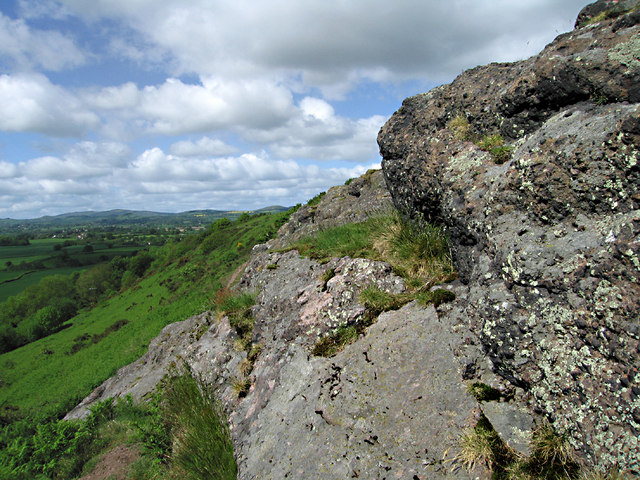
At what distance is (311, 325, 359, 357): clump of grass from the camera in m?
5.48

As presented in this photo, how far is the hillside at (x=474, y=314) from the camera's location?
3.18m

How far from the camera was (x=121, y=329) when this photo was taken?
41406 millimetres

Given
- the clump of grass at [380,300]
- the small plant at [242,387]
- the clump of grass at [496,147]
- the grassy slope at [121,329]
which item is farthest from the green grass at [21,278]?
the clump of grass at [496,147]

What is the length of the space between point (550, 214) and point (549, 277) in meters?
0.87

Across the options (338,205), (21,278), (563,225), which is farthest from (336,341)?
(21,278)

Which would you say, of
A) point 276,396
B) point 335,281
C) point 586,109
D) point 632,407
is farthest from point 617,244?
point 276,396

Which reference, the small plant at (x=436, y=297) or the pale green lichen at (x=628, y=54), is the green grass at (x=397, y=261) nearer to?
the small plant at (x=436, y=297)

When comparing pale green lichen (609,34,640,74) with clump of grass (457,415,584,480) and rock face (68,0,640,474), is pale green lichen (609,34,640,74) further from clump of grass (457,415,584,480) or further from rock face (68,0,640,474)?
clump of grass (457,415,584,480)

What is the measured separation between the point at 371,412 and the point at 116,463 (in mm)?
7243

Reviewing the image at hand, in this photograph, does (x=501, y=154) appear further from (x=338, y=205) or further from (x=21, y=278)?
(x=21, y=278)

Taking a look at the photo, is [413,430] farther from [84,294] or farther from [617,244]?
[84,294]

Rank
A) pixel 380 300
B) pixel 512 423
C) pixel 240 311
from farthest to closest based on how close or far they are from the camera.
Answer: pixel 240 311, pixel 380 300, pixel 512 423

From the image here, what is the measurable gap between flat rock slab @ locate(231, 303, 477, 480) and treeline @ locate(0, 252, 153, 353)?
7660 cm

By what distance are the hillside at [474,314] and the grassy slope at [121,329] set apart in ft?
74.8
